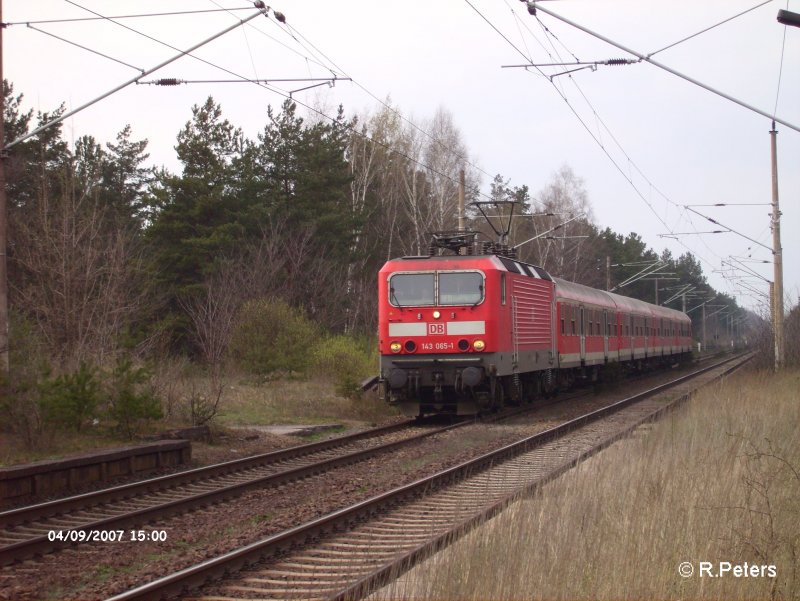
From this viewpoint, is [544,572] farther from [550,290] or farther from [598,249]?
[598,249]

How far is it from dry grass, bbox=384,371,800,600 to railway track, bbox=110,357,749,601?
18.0 inches

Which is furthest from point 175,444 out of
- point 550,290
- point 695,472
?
point 550,290

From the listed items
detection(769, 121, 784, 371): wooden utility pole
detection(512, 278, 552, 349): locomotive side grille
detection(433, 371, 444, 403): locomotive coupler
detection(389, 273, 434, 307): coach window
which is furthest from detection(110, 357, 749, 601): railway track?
detection(769, 121, 784, 371): wooden utility pole

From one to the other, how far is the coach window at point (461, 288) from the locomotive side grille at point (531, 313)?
57.6 inches

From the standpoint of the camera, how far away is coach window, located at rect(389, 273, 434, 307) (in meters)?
18.5

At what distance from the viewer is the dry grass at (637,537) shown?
18.9 ft

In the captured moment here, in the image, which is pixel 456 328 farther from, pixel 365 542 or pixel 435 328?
pixel 365 542

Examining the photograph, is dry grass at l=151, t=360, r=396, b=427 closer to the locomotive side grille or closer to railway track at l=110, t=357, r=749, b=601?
the locomotive side grille

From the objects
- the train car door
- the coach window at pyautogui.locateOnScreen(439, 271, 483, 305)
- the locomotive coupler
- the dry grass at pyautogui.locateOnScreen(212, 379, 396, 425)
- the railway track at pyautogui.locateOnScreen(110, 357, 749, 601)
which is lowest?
the railway track at pyautogui.locateOnScreen(110, 357, 749, 601)

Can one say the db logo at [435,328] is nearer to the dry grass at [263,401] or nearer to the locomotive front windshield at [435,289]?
the locomotive front windshield at [435,289]

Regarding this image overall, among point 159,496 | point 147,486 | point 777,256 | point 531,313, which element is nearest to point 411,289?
point 531,313

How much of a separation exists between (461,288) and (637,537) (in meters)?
11.9

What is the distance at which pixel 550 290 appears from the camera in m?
23.3

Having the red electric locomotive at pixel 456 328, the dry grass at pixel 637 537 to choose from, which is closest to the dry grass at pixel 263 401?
the red electric locomotive at pixel 456 328
